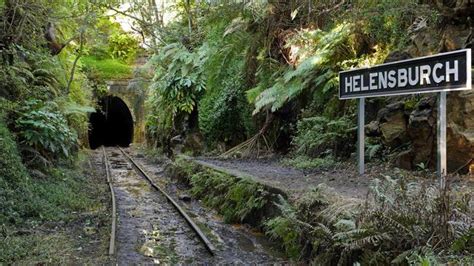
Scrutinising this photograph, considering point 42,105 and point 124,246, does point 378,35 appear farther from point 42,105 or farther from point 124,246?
point 42,105

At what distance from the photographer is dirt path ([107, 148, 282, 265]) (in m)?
5.93

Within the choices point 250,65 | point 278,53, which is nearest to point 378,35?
point 278,53

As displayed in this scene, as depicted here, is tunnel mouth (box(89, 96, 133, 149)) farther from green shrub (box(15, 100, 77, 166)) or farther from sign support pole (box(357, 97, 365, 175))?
sign support pole (box(357, 97, 365, 175))

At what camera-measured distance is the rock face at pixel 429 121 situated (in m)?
6.38

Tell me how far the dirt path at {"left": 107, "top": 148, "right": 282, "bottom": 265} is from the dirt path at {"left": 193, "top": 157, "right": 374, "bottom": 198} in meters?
0.96

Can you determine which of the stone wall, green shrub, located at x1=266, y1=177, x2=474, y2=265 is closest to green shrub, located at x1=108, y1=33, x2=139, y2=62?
the stone wall

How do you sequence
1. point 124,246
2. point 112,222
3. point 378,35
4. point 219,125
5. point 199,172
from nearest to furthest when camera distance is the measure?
point 124,246
point 112,222
point 378,35
point 199,172
point 219,125

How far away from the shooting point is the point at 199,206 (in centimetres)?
985

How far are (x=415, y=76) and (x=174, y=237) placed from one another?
4.21 meters

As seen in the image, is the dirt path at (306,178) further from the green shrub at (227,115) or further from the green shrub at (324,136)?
the green shrub at (227,115)

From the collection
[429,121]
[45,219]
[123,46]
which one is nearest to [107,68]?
[123,46]

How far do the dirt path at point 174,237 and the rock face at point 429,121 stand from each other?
274cm

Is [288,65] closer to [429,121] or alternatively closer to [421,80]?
[429,121]

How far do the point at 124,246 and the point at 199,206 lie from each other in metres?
3.49
